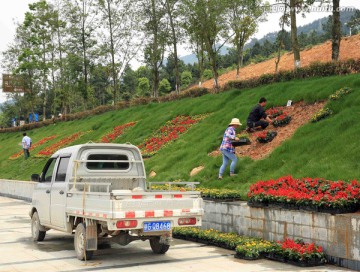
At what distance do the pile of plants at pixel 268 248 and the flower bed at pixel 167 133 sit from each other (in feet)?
37.5

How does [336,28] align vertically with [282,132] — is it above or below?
above

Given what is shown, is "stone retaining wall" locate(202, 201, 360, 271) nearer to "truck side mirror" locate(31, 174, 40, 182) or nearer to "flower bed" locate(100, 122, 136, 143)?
"truck side mirror" locate(31, 174, 40, 182)

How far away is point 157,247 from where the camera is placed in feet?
33.8

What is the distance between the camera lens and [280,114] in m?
18.1

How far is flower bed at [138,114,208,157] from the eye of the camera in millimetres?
23125

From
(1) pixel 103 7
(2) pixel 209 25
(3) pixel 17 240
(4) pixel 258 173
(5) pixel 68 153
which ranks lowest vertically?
(3) pixel 17 240

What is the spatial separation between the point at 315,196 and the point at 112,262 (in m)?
4.31

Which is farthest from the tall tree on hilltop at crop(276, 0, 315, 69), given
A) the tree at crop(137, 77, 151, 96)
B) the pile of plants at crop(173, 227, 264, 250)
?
the tree at crop(137, 77, 151, 96)

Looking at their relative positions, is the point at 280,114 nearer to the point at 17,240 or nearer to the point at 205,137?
the point at 205,137

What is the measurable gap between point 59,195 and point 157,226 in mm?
2936

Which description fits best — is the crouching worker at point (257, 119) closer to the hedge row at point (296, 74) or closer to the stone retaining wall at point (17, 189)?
the hedge row at point (296, 74)

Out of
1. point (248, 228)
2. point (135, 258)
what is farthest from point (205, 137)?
point (135, 258)

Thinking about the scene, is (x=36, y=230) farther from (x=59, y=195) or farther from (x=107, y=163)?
(x=107, y=163)

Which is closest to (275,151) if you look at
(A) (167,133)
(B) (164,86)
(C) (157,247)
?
(C) (157,247)
